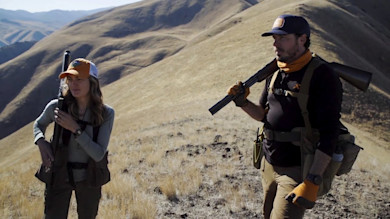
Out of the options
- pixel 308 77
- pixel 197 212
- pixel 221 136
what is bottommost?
pixel 221 136

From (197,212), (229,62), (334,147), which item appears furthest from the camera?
(229,62)

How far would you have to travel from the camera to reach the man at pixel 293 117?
308cm

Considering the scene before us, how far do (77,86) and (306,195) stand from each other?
270 centimetres

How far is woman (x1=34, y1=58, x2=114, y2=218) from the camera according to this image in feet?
11.6

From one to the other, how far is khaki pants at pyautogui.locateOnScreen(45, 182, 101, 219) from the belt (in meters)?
2.11

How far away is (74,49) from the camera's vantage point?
129 metres

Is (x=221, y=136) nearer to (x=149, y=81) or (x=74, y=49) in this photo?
(x=149, y=81)

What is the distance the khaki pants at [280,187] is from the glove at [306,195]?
18 centimetres

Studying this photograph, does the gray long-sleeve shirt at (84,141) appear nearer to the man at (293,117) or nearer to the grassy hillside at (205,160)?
the man at (293,117)

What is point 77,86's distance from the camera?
11.9 feet


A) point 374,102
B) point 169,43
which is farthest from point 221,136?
point 169,43

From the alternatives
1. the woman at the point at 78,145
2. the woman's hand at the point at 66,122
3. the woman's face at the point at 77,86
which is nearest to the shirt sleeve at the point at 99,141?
the woman at the point at 78,145

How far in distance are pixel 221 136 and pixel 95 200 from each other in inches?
302

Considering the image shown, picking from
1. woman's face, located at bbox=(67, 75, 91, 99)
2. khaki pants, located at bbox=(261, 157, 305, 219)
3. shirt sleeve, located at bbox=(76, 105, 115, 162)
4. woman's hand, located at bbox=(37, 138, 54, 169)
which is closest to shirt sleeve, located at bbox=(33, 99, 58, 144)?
woman's hand, located at bbox=(37, 138, 54, 169)
